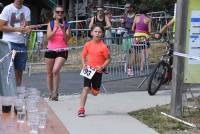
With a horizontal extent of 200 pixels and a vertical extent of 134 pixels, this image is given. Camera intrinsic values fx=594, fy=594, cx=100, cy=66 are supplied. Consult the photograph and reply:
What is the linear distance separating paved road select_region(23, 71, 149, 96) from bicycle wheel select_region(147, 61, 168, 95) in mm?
917

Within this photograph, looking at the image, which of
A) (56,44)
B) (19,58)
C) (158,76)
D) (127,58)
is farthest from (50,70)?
(127,58)

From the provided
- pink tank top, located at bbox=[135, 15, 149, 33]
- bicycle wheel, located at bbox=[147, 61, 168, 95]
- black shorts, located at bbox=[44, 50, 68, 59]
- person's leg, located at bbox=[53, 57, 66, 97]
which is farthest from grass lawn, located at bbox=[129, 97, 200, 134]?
pink tank top, located at bbox=[135, 15, 149, 33]

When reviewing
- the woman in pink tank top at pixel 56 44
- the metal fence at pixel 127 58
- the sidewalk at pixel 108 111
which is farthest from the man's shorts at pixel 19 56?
the metal fence at pixel 127 58

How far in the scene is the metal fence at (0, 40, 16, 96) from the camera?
8.72 meters

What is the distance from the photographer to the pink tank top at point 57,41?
10.5 m

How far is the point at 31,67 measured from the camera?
1617 cm

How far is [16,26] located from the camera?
9.70 m

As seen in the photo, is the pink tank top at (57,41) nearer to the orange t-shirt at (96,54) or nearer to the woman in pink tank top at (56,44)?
the woman in pink tank top at (56,44)

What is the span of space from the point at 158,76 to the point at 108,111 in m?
2.10

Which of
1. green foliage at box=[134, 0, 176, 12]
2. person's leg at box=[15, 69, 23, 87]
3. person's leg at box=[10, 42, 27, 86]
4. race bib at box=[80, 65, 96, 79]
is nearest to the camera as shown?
race bib at box=[80, 65, 96, 79]

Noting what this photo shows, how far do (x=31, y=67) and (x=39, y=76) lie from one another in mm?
1052

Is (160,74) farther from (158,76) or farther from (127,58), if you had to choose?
(127,58)

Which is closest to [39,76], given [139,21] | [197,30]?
[139,21]

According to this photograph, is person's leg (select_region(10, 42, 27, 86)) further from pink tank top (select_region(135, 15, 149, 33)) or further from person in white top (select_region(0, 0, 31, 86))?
pink tank top (select_region(135, 15, 149, 33))
